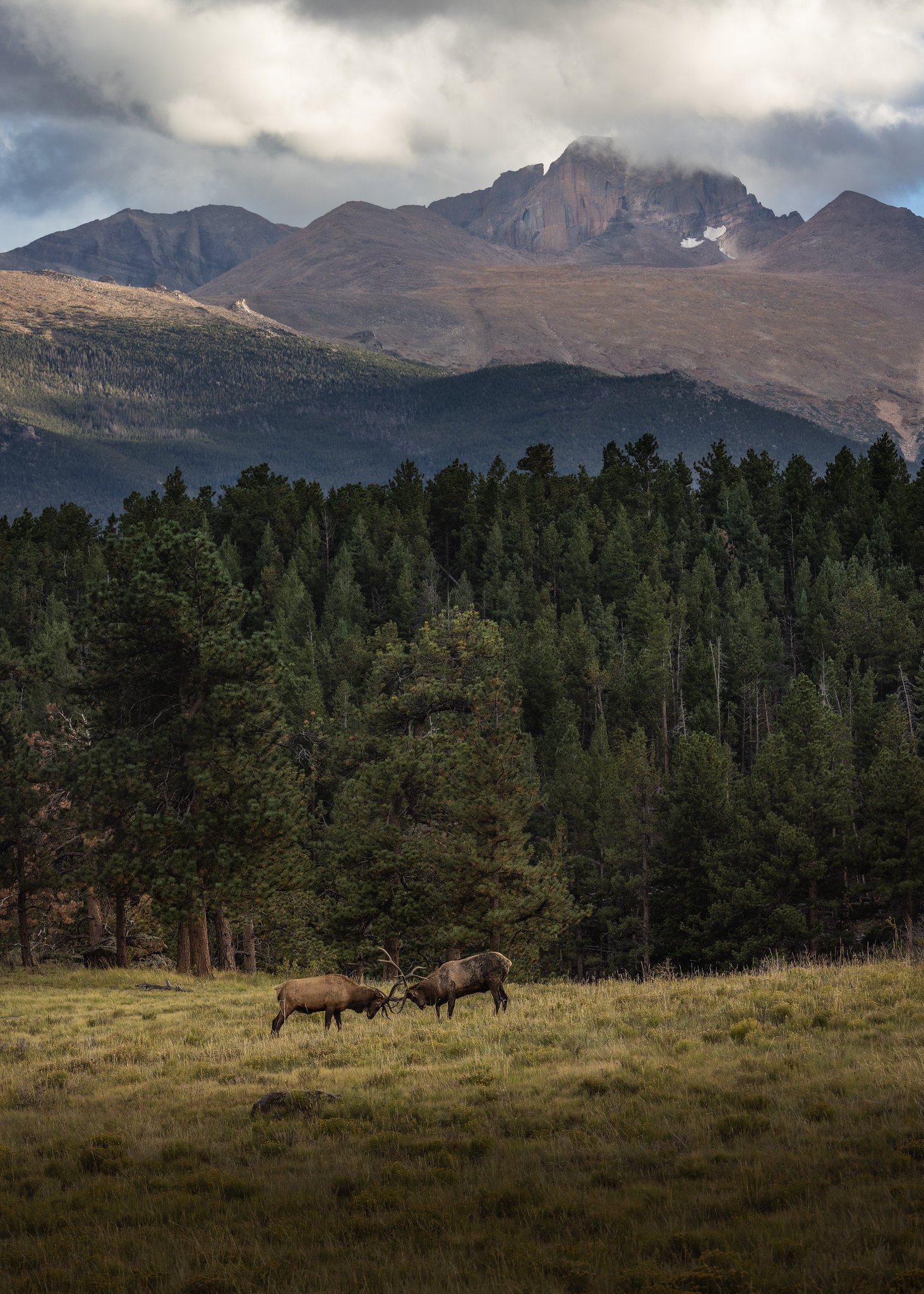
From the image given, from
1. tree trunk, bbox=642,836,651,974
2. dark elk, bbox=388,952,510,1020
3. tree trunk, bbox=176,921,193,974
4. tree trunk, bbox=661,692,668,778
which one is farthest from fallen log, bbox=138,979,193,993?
tree trunk, bbox=661,692,668,778

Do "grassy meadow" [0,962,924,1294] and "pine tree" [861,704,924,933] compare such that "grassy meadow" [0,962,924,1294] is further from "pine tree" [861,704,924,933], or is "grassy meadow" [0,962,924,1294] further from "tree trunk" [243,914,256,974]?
"pine tree" [861,704,924,933]

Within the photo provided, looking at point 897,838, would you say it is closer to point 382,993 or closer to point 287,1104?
point 382,993

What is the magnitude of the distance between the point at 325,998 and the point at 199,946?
1997 centimetres

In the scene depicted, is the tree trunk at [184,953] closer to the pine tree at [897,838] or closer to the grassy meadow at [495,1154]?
the grassy meadow at [495,1154]

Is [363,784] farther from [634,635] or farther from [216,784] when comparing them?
[634,635]

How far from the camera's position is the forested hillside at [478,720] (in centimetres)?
3925

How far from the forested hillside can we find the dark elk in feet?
52.2

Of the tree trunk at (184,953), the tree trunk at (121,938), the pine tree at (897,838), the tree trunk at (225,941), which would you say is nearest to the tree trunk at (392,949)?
the tree trunk at (184,953)

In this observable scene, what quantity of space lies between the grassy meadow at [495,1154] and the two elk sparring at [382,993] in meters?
0.58

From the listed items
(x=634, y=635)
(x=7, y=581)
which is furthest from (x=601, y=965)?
(x=7, y=581)

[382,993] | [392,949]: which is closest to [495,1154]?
[382,993]

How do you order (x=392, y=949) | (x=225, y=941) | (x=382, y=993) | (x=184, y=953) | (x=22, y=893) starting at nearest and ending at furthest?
(x=382, y=993)
(x=184, y=953)
(x=392, y=949)
(x=22, y=893)
(x=225, y=941)

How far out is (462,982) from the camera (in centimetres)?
2234

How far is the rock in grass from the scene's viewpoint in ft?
50.9
